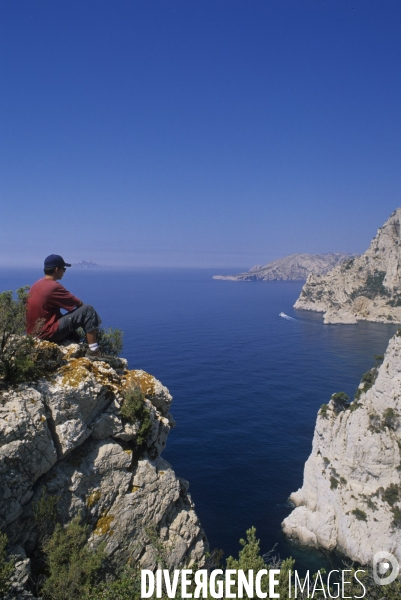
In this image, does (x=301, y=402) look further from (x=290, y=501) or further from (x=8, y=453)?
(x=8, y=453)

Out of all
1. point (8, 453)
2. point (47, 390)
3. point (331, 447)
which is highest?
point (47, 390)

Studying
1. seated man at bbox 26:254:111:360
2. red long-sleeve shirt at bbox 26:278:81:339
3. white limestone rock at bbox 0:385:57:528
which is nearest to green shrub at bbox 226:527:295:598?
white limestone rock at bbox 0:385:57:528

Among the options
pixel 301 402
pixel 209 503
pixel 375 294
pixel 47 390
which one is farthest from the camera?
pixel 375 294

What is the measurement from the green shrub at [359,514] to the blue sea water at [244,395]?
161 inches

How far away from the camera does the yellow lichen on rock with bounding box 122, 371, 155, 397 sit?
951 cm

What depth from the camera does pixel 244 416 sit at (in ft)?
168

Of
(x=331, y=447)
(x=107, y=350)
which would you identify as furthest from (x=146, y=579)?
(x=331, y=447)

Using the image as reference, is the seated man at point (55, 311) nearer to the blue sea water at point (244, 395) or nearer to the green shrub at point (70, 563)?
the green shrub at point (70, 563)

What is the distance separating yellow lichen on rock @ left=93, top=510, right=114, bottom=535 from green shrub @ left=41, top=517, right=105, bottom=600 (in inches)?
17.7

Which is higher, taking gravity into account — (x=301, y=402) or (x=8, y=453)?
(x=8, y=453)

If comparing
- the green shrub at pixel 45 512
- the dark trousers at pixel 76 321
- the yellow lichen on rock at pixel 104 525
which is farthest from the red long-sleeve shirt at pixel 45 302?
the yellow lichen on rock at pixel 104 525

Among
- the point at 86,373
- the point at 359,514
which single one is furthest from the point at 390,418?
the point at 86,373

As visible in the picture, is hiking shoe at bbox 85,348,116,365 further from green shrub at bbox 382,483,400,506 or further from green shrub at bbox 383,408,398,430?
green shrub at bbox 382,483,400,506

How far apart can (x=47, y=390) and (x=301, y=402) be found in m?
53.4
